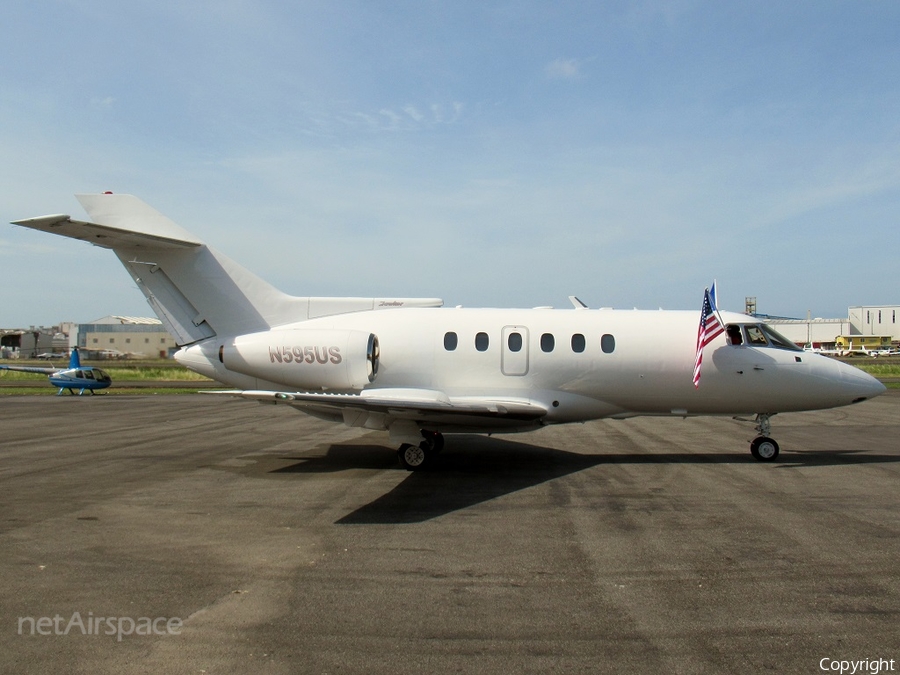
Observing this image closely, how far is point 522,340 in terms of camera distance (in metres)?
11.9

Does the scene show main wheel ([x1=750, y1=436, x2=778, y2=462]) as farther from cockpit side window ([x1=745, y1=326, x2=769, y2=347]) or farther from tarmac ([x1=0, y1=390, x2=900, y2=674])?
cockpit side window ([x1=745, y1=326, x2=769, y2=347])

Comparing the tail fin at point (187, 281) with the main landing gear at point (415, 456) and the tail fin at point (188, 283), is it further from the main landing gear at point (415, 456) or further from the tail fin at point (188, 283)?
the main landing gear at point (415, 456)

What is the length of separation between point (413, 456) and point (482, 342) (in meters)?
2.59

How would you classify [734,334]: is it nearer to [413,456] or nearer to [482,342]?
[482,342]

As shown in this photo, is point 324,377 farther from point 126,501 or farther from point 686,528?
point 686,528

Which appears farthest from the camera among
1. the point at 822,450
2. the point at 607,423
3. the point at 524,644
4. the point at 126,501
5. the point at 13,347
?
the point at 13,347

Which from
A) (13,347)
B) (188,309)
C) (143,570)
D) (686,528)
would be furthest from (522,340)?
(13,347)

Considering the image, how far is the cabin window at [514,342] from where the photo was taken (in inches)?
467

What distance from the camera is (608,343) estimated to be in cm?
1192

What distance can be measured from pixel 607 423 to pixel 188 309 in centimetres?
1326

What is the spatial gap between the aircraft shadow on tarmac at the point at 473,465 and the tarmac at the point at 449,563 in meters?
0.07

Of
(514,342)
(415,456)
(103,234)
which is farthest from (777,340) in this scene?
(103,234)

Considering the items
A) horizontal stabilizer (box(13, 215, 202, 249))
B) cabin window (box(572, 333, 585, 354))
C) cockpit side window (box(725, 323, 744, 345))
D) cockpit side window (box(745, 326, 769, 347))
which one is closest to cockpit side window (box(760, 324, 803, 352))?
cockpit side window (box(745, 326, 769, 347))

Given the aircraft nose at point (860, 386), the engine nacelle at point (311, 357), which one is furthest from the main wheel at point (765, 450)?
the engine nacelle at point (311, 357)
